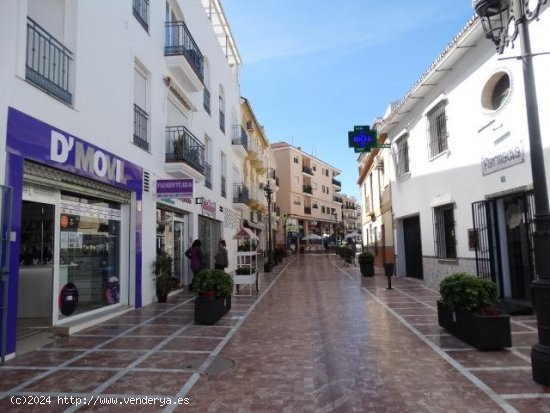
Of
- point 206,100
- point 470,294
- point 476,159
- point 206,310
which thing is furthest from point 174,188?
point 470,294

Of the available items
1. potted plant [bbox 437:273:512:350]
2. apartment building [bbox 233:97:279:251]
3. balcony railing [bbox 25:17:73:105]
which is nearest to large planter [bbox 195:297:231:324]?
potted plant [bbox 437:273:512:350]

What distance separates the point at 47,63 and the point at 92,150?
1756mm

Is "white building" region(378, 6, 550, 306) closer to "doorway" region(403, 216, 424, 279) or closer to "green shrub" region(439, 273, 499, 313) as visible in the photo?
"doorway" region(403, 216, 424, 279)

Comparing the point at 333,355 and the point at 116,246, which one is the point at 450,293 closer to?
the point at 333,355

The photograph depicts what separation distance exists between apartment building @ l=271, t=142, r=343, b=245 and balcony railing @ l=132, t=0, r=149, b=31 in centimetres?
4093

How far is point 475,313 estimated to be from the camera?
6844 millimetres

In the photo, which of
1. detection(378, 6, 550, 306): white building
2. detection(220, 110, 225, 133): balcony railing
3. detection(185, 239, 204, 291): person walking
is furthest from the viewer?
detection(220, 110, 225, 133): balcony railing

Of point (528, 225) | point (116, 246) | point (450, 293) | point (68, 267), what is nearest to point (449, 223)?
point (528, 225)

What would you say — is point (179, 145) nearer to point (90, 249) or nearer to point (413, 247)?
point (90, 249)

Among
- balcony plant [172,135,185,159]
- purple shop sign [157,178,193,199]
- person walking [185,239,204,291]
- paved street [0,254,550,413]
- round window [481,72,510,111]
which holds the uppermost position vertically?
round window [481,72,510,111]

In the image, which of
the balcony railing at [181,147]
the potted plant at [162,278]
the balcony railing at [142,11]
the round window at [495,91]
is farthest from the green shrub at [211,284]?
the round window at [495,91]

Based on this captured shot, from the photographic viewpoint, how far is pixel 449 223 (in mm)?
13891

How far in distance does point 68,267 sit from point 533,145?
7.95 meters

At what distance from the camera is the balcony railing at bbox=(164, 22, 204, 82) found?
1355cm
